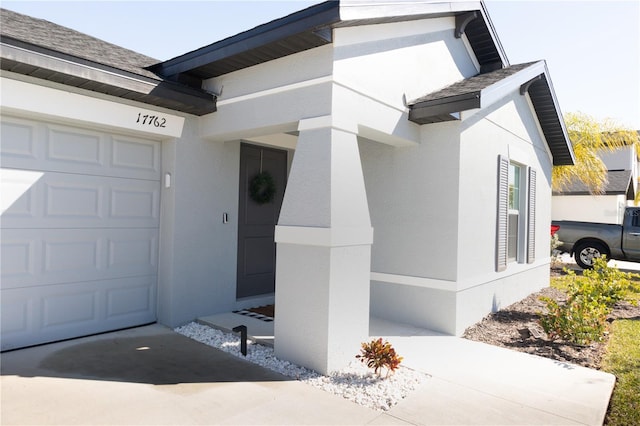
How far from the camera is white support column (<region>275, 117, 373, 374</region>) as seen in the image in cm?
439

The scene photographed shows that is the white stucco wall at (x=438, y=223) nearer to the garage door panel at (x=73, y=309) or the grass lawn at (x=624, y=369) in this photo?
the grass lawn at (x=624, y=369)

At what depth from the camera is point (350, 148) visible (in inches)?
186

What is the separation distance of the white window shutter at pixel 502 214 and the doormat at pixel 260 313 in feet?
13.2

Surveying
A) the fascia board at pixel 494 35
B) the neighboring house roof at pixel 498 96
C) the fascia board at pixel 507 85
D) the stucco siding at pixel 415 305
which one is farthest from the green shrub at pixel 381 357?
the fascia board at pixel 494 35

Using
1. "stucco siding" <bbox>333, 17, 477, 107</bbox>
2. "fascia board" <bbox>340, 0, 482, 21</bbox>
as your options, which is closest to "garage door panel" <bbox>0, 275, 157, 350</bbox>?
"stucco siding" <bbox>333, 17, 477, 107</bbox>

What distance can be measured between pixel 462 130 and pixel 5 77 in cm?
574

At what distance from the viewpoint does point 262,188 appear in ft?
23.5

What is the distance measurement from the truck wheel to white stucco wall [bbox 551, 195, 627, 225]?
779 cm

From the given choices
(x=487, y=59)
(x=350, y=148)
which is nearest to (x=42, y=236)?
(x=350, y=148)

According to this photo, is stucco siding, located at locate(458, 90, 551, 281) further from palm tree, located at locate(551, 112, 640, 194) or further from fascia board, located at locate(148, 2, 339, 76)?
palm tree, located at locate(551, 112, 640, 194)

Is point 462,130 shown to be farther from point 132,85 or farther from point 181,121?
point 132,85

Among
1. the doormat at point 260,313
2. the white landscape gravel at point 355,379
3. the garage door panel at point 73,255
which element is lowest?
the white landscape gravel at point 355,379

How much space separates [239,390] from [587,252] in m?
13.5

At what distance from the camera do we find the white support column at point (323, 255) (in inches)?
173
